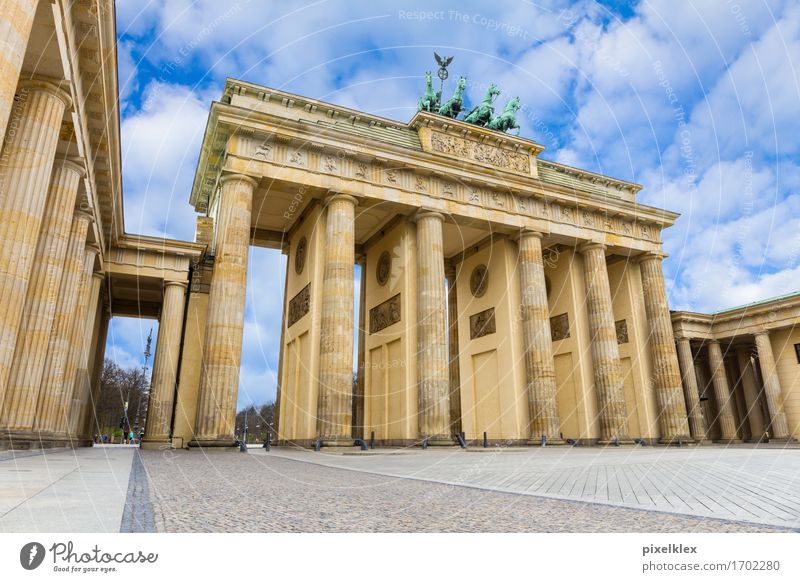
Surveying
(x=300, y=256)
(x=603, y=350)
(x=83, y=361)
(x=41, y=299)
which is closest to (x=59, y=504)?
(x=41, y=299)

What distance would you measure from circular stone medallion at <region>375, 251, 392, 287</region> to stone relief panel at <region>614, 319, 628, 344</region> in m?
14.2

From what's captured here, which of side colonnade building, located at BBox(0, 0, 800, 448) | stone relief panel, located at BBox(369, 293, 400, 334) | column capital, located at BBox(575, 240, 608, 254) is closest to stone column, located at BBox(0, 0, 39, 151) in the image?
side colonnade building, located at BBox(0, 0, 800, 448)

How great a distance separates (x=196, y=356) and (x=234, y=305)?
5.94 meters

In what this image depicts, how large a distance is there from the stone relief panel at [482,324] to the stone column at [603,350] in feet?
17.2

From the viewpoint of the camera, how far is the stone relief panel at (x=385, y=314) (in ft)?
80.9

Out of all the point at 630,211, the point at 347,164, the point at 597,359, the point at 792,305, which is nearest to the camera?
the point at 347,164

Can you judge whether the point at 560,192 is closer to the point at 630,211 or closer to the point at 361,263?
the point at 630,211

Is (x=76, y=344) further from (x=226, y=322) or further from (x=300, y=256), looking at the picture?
(x=300, y=256)

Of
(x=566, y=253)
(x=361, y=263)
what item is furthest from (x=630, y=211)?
(x=361, y=263)

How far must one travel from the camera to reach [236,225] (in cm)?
1925

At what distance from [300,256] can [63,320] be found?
11.3 metres

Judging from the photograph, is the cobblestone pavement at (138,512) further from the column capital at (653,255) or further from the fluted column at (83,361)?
the column capital at (653,255)

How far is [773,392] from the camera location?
103 ft
